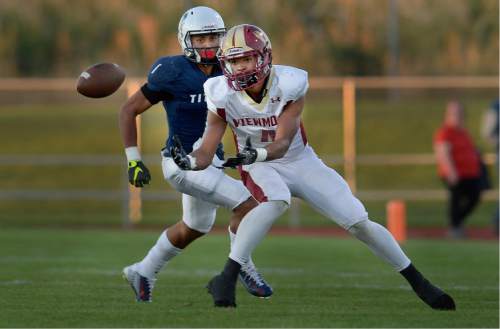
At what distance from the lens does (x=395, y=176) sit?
19109 millimetres

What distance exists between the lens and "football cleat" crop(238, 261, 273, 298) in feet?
21.7

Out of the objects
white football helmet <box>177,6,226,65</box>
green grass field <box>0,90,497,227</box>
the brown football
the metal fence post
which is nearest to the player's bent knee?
white football helmet <box>177,6,226,65</box>

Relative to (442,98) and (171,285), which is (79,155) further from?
(171,285)

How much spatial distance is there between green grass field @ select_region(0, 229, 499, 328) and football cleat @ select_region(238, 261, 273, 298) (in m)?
0.05

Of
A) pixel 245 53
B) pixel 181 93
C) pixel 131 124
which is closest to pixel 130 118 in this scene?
pixel 131 124

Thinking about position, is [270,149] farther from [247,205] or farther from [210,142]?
[247,205]

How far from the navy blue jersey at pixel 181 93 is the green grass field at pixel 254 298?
2.99 feet

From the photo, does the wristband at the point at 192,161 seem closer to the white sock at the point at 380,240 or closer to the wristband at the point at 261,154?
the wristband at the point at 261,154

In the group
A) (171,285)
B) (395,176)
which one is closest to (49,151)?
(395,176)

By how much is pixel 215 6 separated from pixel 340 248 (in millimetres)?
10222

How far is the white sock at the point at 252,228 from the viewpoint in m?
6.00

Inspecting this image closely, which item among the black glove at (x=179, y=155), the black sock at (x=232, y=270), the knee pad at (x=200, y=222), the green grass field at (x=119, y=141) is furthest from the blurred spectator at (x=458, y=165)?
the black glove at (x=179, y=155)

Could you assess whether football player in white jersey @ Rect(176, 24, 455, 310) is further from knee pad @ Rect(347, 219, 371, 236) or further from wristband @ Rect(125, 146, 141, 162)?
wristband @ Rect(125, 146, 141, 162)

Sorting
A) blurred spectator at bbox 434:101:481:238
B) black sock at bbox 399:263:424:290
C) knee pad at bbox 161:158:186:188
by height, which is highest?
knee pad at bbox 161:158:186:188
